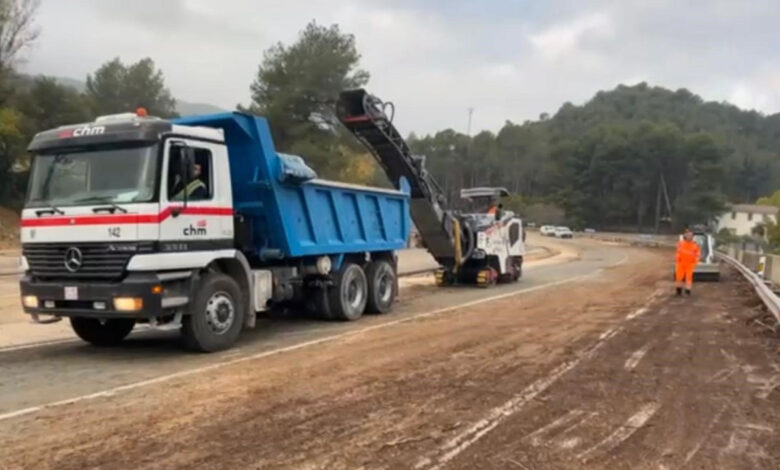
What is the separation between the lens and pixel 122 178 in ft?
27.5

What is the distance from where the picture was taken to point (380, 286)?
13.5 m

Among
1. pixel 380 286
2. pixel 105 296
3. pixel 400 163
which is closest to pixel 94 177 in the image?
pixel 105 296

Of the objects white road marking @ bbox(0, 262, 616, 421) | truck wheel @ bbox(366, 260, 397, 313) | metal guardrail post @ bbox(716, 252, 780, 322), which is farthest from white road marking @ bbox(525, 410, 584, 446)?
truck wheel @ bbox(366, 260, 397, 313)

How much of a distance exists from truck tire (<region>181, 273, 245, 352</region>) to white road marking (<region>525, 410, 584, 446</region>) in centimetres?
462

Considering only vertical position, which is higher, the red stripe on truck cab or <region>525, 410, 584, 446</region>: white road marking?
the red stripe on truck cab

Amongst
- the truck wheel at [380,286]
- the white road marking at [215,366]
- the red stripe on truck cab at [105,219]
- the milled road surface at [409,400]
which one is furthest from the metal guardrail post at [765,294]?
the red stripe on truck cab at [105,219]

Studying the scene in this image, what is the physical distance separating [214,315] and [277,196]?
2028mm

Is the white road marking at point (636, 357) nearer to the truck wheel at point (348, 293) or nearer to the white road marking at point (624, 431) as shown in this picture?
the white road marking at point (624, 431)

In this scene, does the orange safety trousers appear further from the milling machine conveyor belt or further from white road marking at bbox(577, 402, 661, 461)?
white road marking at bbox(577, 402, 661, 461)

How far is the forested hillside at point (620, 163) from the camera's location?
10462 centimetres

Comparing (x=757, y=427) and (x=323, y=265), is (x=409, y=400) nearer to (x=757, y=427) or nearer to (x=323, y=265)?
(x=757, y=427)

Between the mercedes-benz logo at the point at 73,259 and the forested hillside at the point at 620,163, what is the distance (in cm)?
9721

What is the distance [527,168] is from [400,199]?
4575 inches

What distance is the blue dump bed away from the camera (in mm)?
10102
